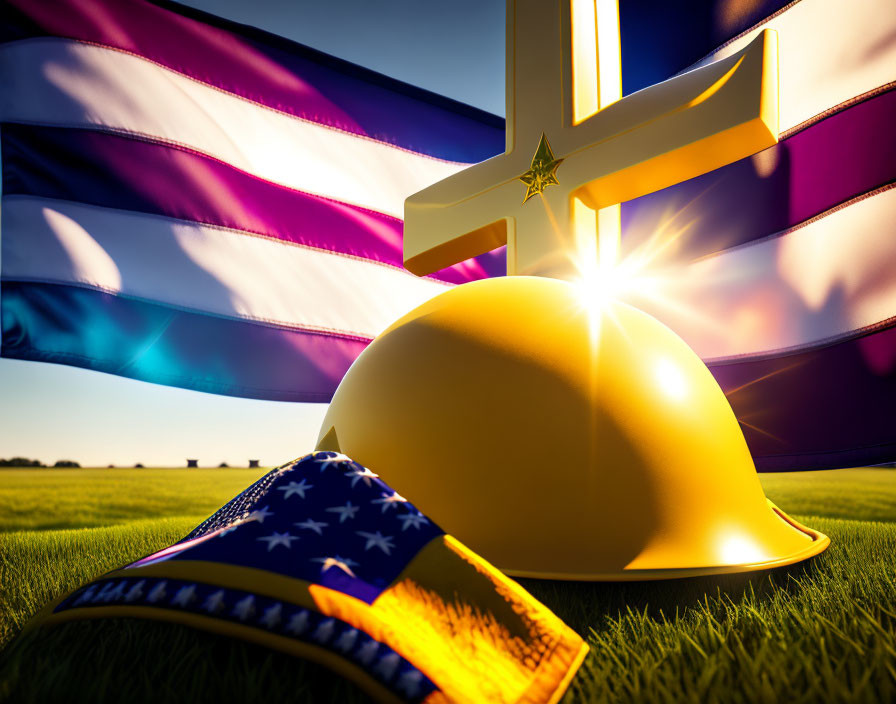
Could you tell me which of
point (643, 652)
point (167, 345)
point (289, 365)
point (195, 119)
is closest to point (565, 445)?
point (643, 652)

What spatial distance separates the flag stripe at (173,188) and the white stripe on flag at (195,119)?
8cm

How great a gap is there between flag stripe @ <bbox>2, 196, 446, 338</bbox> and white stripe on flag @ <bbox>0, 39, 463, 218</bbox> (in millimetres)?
502

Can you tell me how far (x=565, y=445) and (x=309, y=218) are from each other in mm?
2912

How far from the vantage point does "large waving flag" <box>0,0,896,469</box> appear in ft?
8.48

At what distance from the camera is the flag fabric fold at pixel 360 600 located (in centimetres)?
77

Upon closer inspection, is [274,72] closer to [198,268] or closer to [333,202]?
[333,202]

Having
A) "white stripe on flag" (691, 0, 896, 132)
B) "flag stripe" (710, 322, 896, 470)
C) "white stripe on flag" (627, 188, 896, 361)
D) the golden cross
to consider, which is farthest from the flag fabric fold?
"white stripe on flag" (691, 0, 896, 132)

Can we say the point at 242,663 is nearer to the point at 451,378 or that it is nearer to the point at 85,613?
the point at 85,613

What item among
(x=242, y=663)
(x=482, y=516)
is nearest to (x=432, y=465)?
(x=482, y=516)

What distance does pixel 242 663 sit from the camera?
2.96 ft

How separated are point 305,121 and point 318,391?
1925 millimetres

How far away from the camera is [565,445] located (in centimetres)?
128

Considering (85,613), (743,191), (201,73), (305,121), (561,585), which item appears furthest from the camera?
(305,121)

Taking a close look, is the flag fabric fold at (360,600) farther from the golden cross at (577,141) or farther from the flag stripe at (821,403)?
the flag stripe at (821,403)
